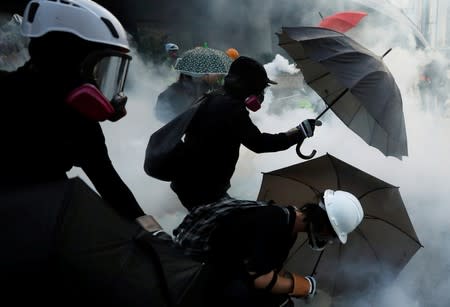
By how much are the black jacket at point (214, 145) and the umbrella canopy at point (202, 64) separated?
2178 millimetres

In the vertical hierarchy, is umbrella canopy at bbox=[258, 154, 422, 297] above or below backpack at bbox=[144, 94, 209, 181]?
below

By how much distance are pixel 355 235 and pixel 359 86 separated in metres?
0.79

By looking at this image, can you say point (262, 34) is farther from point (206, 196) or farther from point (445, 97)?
point (206, 196)

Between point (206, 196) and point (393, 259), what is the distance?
3.66 feet

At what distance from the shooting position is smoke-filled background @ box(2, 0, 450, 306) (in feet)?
11.9

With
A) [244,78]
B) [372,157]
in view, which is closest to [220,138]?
[244,78]

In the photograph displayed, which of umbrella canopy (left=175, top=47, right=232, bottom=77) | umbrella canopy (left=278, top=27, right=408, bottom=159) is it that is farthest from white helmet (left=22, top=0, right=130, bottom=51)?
umbrella canopy (left=175, top=47, right=232, bottom=77)

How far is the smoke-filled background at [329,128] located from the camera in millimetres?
3629

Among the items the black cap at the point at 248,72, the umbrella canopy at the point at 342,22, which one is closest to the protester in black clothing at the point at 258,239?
the black cap at the point at 248,72

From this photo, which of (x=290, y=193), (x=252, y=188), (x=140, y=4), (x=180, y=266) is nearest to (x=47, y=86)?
(x=180, y=266)

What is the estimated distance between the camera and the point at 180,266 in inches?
53.2

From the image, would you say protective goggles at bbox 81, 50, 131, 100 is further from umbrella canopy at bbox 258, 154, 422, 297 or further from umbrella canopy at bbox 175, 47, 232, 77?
umbrella canopy at bbox 175, 47, 232, 77

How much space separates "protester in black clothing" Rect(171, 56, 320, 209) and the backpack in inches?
0.9

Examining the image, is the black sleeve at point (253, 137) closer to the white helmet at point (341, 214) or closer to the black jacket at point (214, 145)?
the black jacket at point (214, 145)
